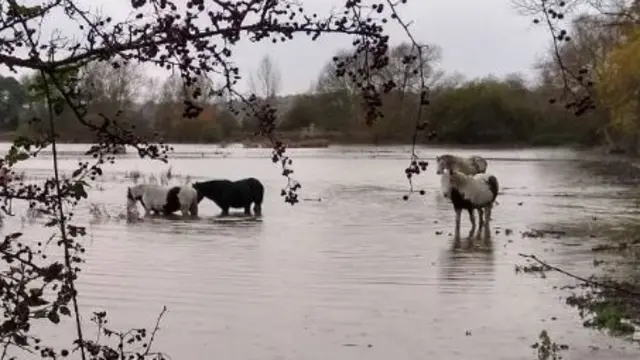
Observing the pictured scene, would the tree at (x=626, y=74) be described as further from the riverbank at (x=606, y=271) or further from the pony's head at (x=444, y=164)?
the pony's head at (x=444, y=164)

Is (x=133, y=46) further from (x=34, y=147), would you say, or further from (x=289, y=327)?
(x=289, y=327)

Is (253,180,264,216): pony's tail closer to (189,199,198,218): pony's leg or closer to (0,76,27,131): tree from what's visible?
(189,199,198,218): pony's leg

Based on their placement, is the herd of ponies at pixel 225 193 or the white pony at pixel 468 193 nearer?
the white pony at pixel 468 193

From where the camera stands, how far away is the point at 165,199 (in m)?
26.0

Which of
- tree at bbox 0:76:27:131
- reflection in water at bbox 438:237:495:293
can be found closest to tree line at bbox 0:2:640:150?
tree at bbox 0:76:27:131

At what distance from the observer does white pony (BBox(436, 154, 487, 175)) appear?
2261 cm

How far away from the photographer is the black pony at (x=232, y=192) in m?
26.9

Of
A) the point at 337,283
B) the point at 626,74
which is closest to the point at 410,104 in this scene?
the point at 337,283

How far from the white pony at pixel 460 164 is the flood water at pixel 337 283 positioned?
129 cm

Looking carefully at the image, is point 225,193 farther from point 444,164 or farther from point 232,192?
point 444,164

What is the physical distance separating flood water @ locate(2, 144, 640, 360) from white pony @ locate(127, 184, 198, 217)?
1.44 ft

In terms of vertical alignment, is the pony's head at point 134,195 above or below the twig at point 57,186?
below

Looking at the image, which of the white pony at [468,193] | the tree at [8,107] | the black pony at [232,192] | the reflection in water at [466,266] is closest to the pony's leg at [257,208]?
the black pony at [232,192]

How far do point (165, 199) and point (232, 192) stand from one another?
190cm
